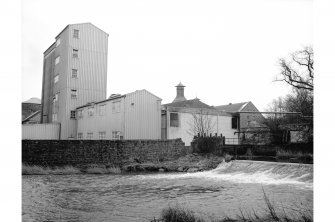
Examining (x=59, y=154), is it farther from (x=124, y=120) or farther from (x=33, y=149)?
(x=124, y=120)

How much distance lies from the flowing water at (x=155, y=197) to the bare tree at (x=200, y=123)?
1109cm

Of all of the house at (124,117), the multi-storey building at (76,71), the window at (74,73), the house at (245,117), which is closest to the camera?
the house at (124,117)

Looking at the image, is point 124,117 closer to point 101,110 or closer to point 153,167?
point 101,110

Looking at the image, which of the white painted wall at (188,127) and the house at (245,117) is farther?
the house at (245,117)

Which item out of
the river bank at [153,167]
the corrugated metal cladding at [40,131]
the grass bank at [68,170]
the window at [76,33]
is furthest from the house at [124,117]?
the window at [76,33]

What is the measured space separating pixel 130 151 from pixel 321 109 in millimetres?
15731

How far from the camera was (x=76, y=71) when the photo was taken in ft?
74.2

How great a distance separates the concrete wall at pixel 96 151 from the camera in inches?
642

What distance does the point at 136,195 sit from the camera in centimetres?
911

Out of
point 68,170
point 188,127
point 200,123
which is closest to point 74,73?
point 68,170

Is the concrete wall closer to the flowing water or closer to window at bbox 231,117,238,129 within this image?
the flowing water

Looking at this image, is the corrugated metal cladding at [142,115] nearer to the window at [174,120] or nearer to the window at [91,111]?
the window at [174,120]

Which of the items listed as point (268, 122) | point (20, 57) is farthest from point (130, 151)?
point (20, 57)

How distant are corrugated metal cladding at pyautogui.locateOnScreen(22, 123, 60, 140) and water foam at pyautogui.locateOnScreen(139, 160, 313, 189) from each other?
995 cm
